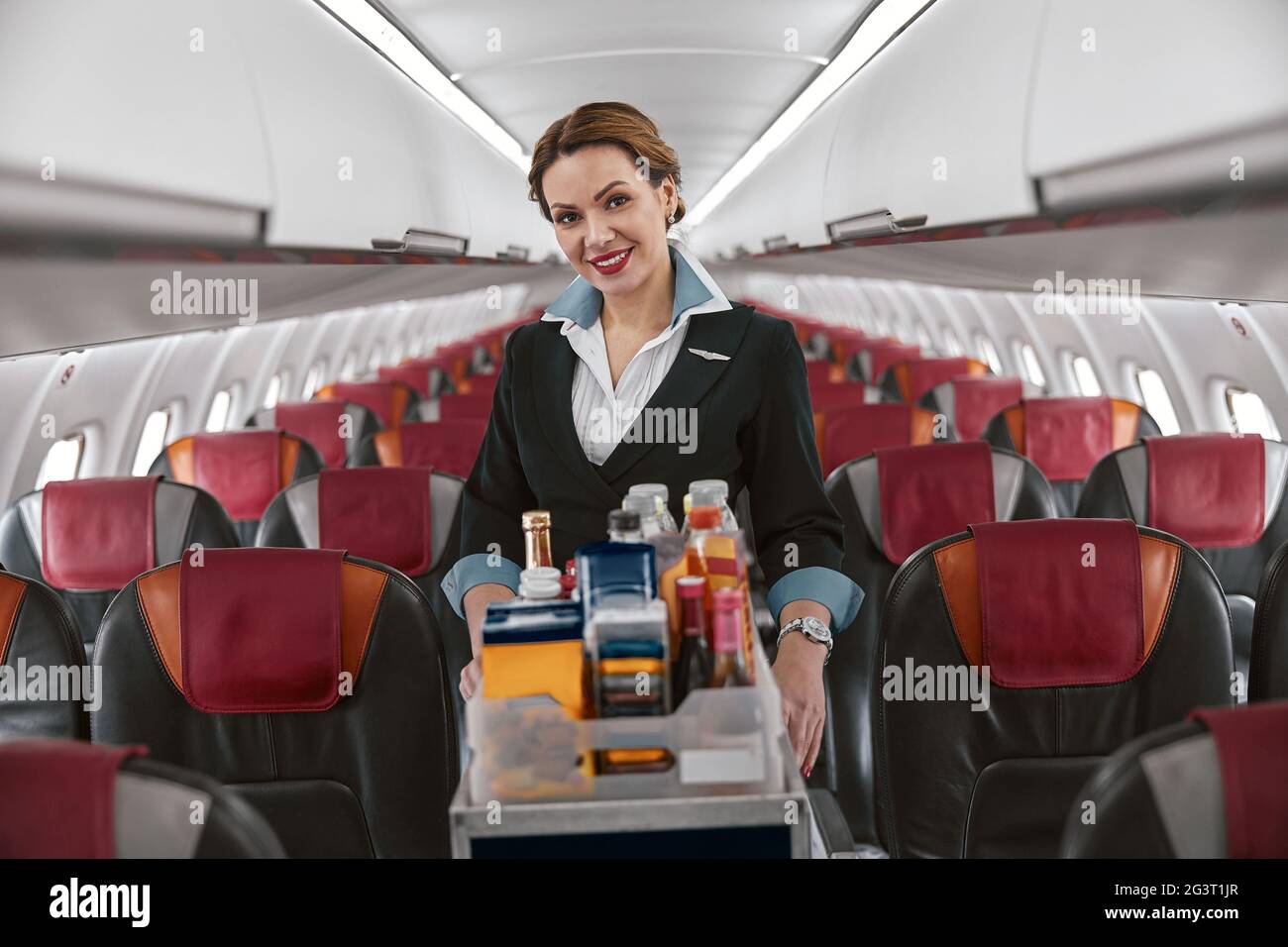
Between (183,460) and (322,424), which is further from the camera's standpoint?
(322,424)

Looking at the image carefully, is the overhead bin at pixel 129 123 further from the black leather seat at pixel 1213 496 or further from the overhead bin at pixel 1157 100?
the black leather seat at pixel 1213 496

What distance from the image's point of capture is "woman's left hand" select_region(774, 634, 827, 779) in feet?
5.38

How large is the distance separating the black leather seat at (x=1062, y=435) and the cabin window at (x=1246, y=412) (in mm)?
1253

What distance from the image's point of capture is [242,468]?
14.5 feet

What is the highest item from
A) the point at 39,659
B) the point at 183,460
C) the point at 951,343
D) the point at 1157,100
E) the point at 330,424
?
the point at 951,343

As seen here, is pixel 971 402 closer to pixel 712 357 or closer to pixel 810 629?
pixel 712 357

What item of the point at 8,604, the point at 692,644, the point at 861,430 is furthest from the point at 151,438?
the point at 692,644

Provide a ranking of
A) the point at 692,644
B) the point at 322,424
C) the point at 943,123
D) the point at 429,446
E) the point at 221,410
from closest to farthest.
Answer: the point at 692,644 → the point at 943,123 → the point at 429,446 → the point at 322,424 → the point at 221,410

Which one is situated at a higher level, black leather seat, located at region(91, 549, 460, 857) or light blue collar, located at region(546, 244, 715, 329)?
light blue collar, located at region(546, 244, 715, 329)

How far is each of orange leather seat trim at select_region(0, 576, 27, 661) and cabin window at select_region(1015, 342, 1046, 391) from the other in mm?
8622

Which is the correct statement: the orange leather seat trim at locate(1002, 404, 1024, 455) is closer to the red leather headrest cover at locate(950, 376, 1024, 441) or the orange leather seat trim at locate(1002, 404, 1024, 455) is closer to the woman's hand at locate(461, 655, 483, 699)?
the red leather headrest cover at locate(950, 376, 1024, 441)

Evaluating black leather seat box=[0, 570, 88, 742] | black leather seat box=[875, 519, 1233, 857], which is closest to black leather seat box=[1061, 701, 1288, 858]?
black leather seat box=[875, 519, 1233, 857]

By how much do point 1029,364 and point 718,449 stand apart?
864 centimetres

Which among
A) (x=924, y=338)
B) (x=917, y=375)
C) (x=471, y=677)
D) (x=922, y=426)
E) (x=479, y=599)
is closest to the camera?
(x=471, y=677)
